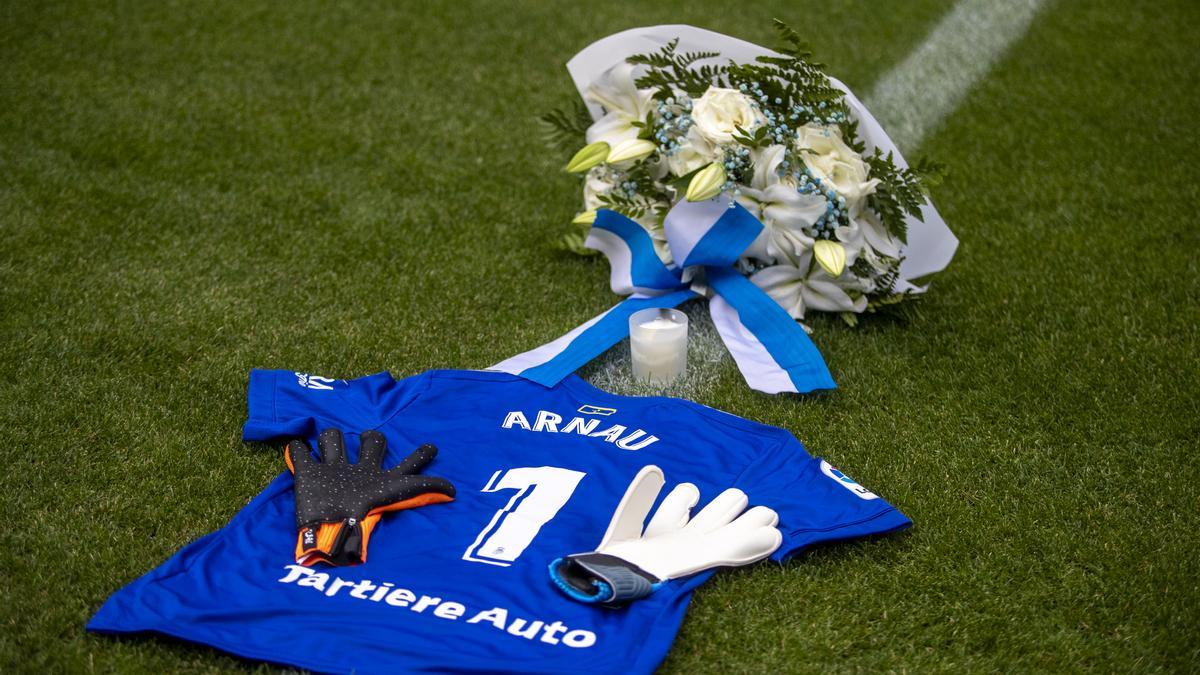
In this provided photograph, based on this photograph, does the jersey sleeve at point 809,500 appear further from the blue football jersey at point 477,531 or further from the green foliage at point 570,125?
the green foliage at point 570,125

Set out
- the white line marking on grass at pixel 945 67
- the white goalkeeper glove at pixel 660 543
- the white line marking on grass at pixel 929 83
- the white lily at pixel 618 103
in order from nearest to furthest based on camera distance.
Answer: the white goalkeeper glove at pixel 660 543, the white line marking on grass at pixel 929 83, the white lily at pixel 618 103, the white line marking on grass at pixel 945 67

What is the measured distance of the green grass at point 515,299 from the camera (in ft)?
8.43

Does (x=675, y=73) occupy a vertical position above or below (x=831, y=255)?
above

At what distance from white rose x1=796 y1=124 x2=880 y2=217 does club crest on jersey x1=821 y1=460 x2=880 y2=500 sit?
99 centimetres

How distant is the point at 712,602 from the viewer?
253 centimetres

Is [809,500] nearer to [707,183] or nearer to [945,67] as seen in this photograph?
[707,183]

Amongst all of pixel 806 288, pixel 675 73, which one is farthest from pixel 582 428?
pixel 675 73

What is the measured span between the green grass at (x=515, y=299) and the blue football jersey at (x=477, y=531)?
100mm

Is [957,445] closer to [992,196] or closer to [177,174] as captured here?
[992,196]

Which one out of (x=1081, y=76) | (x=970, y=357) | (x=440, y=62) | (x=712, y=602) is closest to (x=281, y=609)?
(x=712, y=602)

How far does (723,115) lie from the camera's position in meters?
3.58

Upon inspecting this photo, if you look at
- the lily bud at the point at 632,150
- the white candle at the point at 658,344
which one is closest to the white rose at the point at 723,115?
the lily bud at the point at 632,150

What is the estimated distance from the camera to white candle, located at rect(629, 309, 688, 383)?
133 inches

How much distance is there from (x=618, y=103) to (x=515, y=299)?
798 mm
